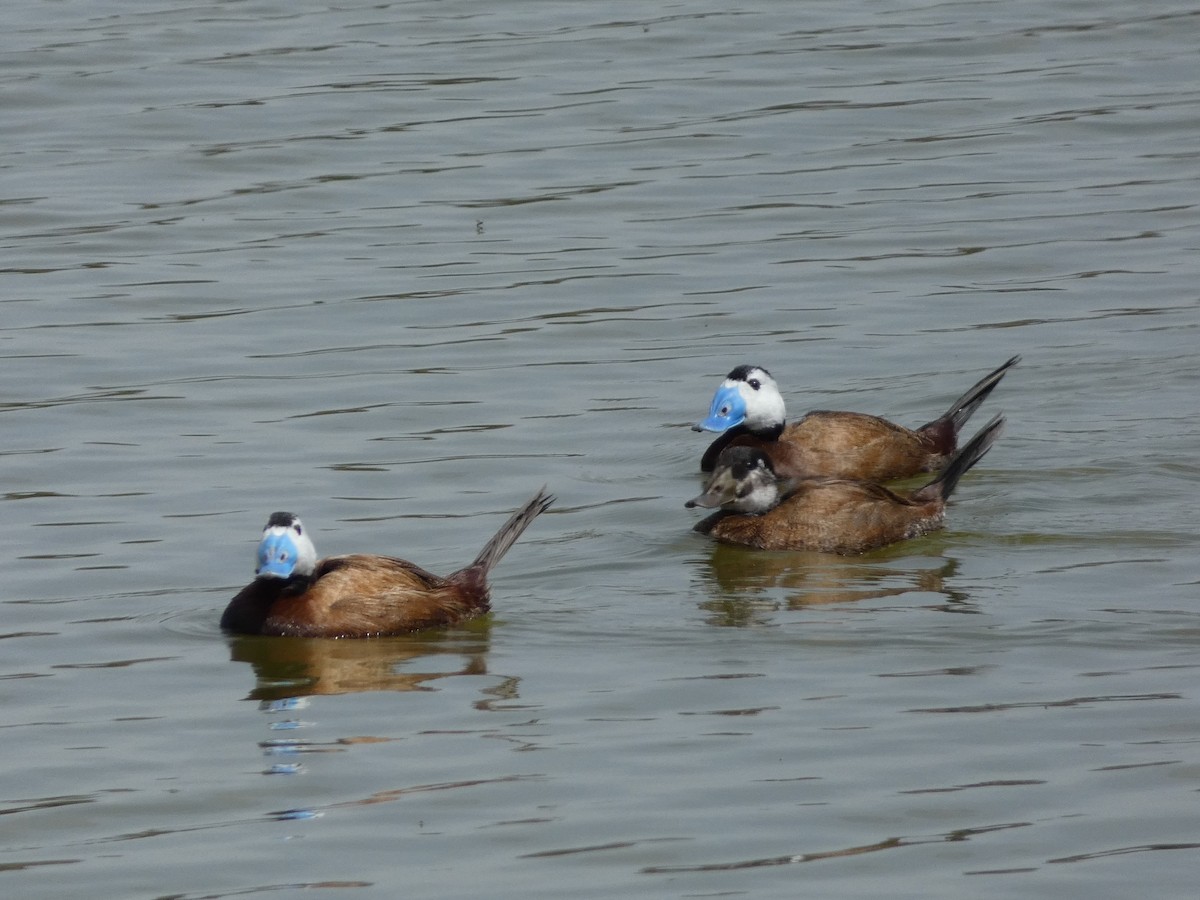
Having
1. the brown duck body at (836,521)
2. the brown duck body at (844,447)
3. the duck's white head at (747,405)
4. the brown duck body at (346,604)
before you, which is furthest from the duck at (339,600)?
the brown duck body at (844,447)

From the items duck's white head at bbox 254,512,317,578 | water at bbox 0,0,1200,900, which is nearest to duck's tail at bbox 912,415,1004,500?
water at bbox 0,0,1200,900

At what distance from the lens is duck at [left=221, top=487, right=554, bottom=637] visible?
10117mm

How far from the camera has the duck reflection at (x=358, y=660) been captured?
31.3 feet

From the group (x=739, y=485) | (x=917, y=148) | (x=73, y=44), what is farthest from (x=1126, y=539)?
(x=73, y=44)

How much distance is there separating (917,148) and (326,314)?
679cm

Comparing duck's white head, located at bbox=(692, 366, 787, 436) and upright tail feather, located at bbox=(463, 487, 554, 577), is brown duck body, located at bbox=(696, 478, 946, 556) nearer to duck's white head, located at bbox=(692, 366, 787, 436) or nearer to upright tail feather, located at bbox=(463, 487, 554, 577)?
duck's white head, located at bbox=(692, 366, 787, 436)

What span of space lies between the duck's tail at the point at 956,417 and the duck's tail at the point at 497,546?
10.4ft

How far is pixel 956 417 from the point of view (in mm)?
13398

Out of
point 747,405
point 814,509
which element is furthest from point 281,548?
point 747,405

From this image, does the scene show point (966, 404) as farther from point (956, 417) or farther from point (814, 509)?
point (814, 509)

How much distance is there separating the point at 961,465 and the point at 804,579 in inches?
57.3

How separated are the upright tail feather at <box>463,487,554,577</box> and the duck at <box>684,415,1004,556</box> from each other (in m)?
1.13

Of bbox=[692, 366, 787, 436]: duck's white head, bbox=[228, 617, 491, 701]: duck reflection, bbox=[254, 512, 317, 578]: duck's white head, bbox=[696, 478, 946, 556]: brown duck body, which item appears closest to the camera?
bbox=[228, 617, 491, 701]: duck reflection

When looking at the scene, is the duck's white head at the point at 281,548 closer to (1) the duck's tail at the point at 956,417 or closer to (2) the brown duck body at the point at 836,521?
(2) the brown duck body at the point at 836,521
